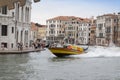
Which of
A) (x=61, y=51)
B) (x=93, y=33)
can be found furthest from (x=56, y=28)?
(x=61, y=51)

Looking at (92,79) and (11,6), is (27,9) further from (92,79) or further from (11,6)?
(11,6)

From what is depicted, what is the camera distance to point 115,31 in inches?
4532

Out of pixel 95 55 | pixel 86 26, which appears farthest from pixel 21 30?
pixel 86 26

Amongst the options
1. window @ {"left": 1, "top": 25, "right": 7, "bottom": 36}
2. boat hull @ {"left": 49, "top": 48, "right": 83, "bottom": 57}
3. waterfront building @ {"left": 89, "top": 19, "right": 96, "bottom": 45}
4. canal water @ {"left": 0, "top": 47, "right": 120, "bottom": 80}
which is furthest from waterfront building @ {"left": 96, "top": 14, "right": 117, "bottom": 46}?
canal water @ {"left": 0, "top": 47, "right": 120, "bottom": 80}

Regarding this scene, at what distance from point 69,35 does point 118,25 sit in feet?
138

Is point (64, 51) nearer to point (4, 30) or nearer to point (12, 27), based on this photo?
point (4, 30)

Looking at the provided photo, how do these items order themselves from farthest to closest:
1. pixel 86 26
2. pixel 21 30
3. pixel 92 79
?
pixel 86 26, pixel 21 30, pixel 92 79

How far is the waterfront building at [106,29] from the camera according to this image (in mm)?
115125

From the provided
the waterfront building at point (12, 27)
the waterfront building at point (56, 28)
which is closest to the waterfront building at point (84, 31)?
the waterfront building at point (56, 28)

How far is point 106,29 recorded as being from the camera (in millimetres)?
120438

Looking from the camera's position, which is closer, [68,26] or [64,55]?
[64,55]

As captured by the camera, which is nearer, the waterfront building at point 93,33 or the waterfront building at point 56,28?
the waterfront building at point 93,33

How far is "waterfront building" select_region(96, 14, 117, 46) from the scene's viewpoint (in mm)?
115125

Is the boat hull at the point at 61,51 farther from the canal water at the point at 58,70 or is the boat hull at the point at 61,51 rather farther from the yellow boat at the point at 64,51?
the canal water at the point at 58,70
